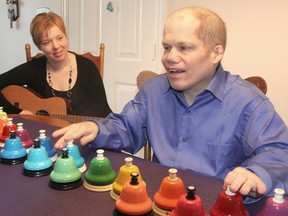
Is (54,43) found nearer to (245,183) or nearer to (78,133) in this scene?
(78,133)

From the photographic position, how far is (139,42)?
289 cm

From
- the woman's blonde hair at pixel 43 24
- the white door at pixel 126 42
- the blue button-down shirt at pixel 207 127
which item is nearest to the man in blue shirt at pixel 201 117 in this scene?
the blue button-down shirt at pixel 207 127

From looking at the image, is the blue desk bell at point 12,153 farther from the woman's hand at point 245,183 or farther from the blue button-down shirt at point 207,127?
the woman's hand at point 245,183

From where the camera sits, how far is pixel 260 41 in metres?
2.38

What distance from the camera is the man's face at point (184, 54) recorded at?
1104 millimetres

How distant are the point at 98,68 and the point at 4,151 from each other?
4.94 ft

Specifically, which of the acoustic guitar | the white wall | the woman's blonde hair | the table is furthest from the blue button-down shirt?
the white wall

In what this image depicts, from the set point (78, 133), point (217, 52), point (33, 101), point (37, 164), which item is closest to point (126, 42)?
point (33, 101)

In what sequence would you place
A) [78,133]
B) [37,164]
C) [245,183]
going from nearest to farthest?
[245,183] → [37,164] → [78,133]

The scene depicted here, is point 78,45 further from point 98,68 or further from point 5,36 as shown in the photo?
point 5,36

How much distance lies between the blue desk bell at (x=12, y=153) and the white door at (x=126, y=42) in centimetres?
193

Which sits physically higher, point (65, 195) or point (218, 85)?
point (218, 85)

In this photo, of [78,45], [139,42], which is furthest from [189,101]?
[78,45]

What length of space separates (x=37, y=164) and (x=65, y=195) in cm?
16
